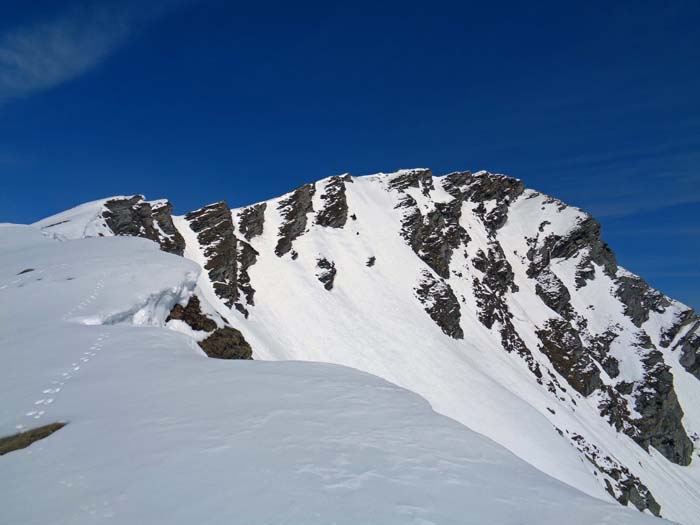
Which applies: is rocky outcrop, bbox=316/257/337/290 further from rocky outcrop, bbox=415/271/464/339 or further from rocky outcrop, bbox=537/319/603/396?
rocky outcrop, bbox=537/319/603/396

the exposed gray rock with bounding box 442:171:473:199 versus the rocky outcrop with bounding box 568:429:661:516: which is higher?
the exposed gray rock with bounding box 442:171:473:199

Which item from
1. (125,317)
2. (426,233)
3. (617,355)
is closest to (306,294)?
(426,233)

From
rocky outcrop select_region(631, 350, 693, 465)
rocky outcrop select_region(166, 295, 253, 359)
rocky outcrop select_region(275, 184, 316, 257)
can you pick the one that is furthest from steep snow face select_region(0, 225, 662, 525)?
rocky outcrop select_region(631, 350, 693, 465)

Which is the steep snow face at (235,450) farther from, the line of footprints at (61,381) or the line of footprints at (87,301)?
the line of footprints at (87,301)

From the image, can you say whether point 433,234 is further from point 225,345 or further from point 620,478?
point 225,345

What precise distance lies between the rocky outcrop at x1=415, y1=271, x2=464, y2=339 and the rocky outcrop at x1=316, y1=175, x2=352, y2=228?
1648cm

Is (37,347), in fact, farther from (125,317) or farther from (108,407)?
(108,407)

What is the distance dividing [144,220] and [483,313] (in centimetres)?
5650

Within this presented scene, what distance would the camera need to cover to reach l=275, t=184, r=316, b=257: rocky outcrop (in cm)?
5954

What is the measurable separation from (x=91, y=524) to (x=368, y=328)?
52.5m

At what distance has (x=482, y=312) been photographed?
74688 millimetres

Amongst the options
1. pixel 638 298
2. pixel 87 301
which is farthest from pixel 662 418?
pixel 87 301

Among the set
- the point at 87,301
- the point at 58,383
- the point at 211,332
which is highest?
the point at 87,301

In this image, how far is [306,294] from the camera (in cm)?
5475
